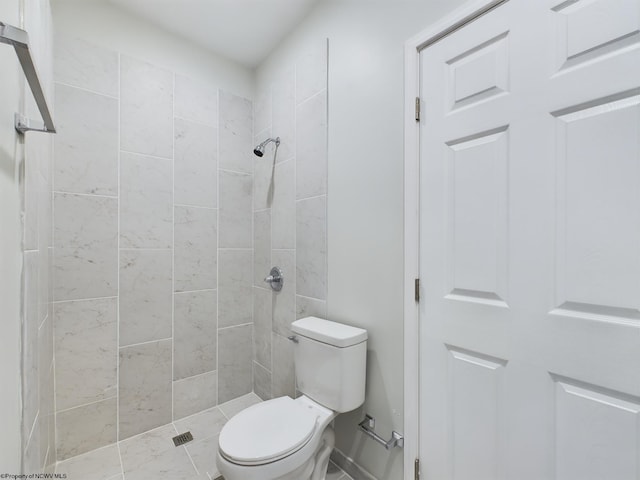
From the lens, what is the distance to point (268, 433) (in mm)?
1180

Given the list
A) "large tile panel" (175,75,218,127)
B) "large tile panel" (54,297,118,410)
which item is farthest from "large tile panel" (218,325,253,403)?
"large tile panel" (175,75,218,127)

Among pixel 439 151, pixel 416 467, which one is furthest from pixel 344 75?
pixel 416 467

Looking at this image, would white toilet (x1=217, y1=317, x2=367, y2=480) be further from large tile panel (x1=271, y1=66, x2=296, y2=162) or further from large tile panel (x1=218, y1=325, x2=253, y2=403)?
large tile panel (x1=271, y1=66, x2=296, y2=162)

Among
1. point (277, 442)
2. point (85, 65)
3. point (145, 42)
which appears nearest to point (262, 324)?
point (277, 442)

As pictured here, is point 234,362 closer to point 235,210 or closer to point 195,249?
point 195,249

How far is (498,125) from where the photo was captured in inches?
38.2

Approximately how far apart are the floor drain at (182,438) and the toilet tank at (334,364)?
87cm

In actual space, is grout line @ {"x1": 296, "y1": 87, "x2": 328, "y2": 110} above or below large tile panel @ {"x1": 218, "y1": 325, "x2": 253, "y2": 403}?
above

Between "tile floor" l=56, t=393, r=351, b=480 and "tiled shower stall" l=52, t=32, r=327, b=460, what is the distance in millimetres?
77

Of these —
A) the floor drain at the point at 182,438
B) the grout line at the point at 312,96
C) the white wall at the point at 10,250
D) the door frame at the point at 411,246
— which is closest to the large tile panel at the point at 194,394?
the floor drain at the point at 182,438

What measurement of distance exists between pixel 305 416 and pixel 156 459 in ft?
3.16

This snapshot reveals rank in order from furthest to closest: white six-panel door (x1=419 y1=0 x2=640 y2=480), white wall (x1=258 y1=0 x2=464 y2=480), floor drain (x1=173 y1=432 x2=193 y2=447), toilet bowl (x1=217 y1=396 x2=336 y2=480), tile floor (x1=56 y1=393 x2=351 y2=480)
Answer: floor drain (x1=173 y1=432 x2=193 y2=447)
tile floor (x1=56 y1=393 x2=351 y2=480)
white wall (x1=258 y1=0 x2=464 y2=480)
toilet bowl (x1=217 y1=396 x2=336 y2=480)
white six-panel door (x1=419 y1=0 x2=640 y2=480)

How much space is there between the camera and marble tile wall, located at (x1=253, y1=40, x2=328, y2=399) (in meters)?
1.66

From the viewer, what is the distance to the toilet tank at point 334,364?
1.30m
